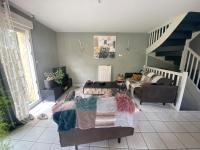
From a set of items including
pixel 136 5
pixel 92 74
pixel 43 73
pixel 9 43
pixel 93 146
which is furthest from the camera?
pixel 92 74

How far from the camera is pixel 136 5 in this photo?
2367 millimetres

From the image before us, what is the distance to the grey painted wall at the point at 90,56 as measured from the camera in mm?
4582

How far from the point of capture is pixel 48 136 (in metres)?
1.87

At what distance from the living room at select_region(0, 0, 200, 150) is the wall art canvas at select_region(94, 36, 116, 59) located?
0.04 m

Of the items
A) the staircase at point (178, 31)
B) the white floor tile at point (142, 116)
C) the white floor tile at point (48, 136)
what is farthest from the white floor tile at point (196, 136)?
the white floor tile at point (48, 136)

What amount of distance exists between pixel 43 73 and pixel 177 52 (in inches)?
172

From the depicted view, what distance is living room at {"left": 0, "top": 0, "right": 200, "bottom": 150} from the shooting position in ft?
4.78

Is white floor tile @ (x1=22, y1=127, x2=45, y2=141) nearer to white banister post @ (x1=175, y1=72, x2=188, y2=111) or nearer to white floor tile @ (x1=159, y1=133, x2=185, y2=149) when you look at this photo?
white floor tile @ (x1=159, y1=133, x2=185, y2=149)

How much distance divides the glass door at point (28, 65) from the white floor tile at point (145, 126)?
2625 mm

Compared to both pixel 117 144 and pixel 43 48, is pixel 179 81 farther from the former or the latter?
pixel 43 48

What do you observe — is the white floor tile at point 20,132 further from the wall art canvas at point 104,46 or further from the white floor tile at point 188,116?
the wall art canvas at point 104,46

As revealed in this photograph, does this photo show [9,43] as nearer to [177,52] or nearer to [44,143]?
[44,143]

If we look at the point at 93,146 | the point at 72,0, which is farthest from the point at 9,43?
the point at 93,146

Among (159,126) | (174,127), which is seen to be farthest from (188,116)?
(159,126)
